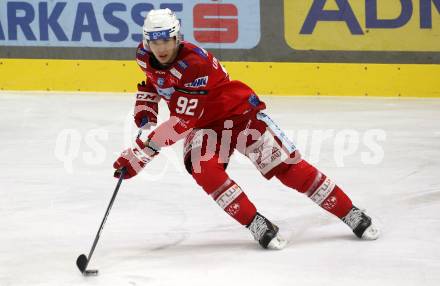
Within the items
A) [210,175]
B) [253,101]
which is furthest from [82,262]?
[253,101]

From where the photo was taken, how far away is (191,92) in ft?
14.1

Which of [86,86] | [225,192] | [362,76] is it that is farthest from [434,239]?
[86,86]

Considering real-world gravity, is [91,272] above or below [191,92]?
below

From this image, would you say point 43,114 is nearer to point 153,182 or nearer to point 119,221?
point 153,182

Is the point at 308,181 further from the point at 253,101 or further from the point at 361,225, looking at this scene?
the point at 253,101

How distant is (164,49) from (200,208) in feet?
4.10

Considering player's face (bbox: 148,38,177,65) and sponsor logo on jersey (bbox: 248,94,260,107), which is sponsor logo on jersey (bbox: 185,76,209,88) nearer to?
player's face (bbox: 148,38,177,65)

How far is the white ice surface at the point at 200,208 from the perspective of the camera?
410 centimetres

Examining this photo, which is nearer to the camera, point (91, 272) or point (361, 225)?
point (91, 272)

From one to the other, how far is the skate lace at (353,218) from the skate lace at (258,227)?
0.41m

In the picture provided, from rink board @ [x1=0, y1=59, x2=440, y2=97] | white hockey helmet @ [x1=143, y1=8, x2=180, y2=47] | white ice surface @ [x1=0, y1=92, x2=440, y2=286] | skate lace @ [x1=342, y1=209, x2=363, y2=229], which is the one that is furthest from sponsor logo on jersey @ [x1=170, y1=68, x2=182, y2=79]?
rink board @ [x1=0, y1=59, x2=440, y2=97]

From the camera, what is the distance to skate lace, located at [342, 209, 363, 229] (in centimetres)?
454

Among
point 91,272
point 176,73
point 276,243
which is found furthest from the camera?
point 276,243

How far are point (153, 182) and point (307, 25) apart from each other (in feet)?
10.1
